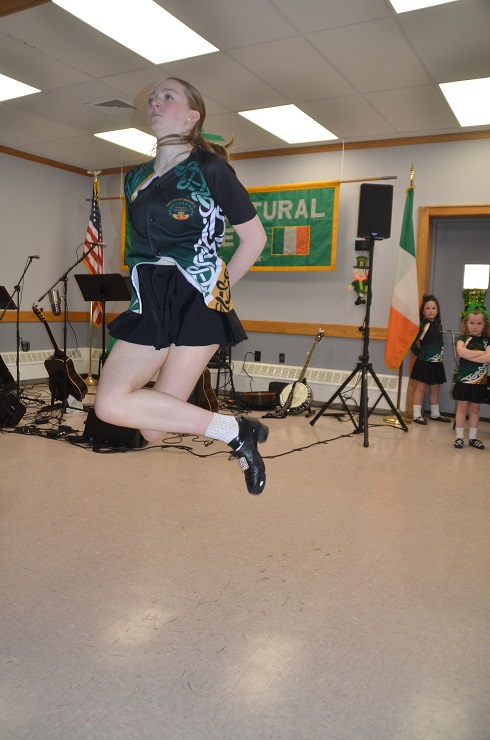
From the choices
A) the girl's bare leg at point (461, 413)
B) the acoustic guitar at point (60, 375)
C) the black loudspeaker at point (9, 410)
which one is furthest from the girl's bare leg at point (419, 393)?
the black loudspeaker at point (9, 410)

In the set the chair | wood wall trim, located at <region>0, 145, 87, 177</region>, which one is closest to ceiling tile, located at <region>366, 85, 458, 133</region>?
the chair

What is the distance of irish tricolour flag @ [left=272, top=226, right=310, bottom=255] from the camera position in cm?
656

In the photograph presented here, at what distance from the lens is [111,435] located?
4.33 metres

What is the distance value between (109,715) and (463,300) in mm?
5656

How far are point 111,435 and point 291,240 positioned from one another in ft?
11.1

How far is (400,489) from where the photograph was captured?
358 centimetres

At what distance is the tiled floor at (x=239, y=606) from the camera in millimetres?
1450

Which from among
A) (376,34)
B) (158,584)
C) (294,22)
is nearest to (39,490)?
(158,584)

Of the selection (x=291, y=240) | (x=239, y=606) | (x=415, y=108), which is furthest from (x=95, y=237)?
(x=239, y=606)

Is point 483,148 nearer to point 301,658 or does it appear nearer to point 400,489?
point 400,489

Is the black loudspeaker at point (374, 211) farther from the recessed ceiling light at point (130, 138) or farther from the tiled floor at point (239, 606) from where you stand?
the recessed ceiling light at point (130, 138)

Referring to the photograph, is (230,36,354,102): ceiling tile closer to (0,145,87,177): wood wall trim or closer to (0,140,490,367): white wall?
(0,140,490,367): white wall

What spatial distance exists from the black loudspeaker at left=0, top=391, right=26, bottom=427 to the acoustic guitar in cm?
79

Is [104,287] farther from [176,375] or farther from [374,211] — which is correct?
[176,375]
